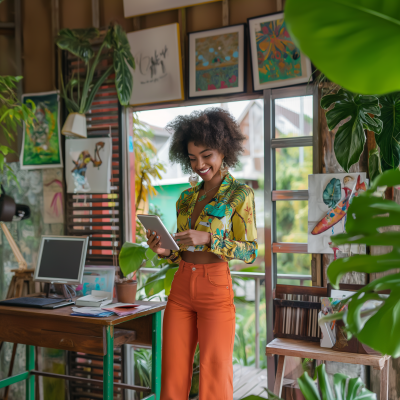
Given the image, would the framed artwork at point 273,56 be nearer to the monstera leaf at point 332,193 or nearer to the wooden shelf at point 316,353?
the monstera leaf at point 332,193

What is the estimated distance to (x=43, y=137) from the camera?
3.36 m

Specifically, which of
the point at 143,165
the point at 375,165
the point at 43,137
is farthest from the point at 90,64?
the point at 375,165

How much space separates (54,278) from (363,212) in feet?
7.89

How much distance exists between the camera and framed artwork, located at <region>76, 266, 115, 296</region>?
288 centimetres

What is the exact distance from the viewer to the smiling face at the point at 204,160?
2059 millimetres

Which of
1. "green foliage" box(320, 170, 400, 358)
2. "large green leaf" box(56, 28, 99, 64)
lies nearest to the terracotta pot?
"large green leaf" box(56, 28, 99, 64)

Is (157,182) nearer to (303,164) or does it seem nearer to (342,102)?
(342,102)

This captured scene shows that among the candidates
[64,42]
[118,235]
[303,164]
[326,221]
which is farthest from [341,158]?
[303,164]

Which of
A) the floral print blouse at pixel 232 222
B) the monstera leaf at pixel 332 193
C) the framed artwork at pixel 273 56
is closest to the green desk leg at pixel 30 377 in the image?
the floral print blouse at pixel 232 222

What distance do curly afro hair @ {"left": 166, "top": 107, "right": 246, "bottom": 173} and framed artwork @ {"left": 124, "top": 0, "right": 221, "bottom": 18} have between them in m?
1.06

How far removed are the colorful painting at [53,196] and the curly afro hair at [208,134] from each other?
1.36m

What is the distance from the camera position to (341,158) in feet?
5.55

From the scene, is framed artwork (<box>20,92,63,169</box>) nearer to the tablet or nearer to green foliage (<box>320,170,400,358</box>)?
the tablet

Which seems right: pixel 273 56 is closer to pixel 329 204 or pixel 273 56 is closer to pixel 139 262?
pixel 329 204
